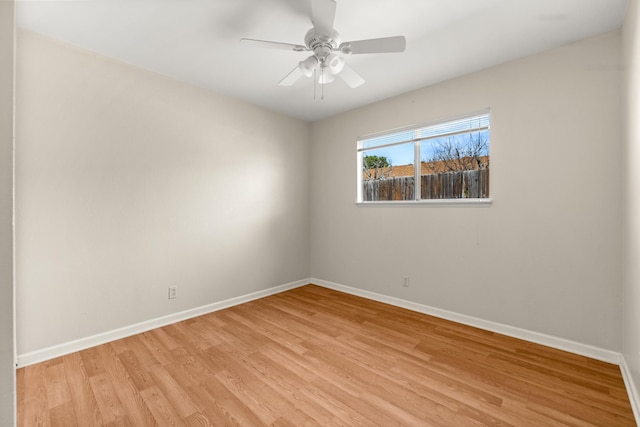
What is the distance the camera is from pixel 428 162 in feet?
10.4

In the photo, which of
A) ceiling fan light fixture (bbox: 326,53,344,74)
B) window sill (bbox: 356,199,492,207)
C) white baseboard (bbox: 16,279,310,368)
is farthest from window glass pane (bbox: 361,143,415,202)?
white baseboard (bbox: 16,279,310,368)

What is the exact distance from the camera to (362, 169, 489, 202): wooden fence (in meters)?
2.80

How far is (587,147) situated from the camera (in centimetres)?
219

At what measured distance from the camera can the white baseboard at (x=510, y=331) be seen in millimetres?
2135

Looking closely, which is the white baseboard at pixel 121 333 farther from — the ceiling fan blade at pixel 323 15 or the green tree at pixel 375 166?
the ceiling fan blade at pixel 323 15

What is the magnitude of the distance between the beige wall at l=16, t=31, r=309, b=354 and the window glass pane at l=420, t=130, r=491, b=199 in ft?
6.83

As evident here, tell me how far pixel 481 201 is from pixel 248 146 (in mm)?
2776

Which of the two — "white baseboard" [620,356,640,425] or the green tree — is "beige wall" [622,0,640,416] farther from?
the green tree

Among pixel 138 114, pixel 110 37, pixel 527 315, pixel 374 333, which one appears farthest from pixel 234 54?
pixel 527 315

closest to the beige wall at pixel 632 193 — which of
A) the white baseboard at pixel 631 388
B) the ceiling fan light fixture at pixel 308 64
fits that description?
the white baseboard at pixel 631 388

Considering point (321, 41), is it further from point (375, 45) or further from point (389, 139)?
point (389, 139)

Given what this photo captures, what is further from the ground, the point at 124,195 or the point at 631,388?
the point at 124,195

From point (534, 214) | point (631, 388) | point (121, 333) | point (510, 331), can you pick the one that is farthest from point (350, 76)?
point (121, 333)

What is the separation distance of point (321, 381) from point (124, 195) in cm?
237
